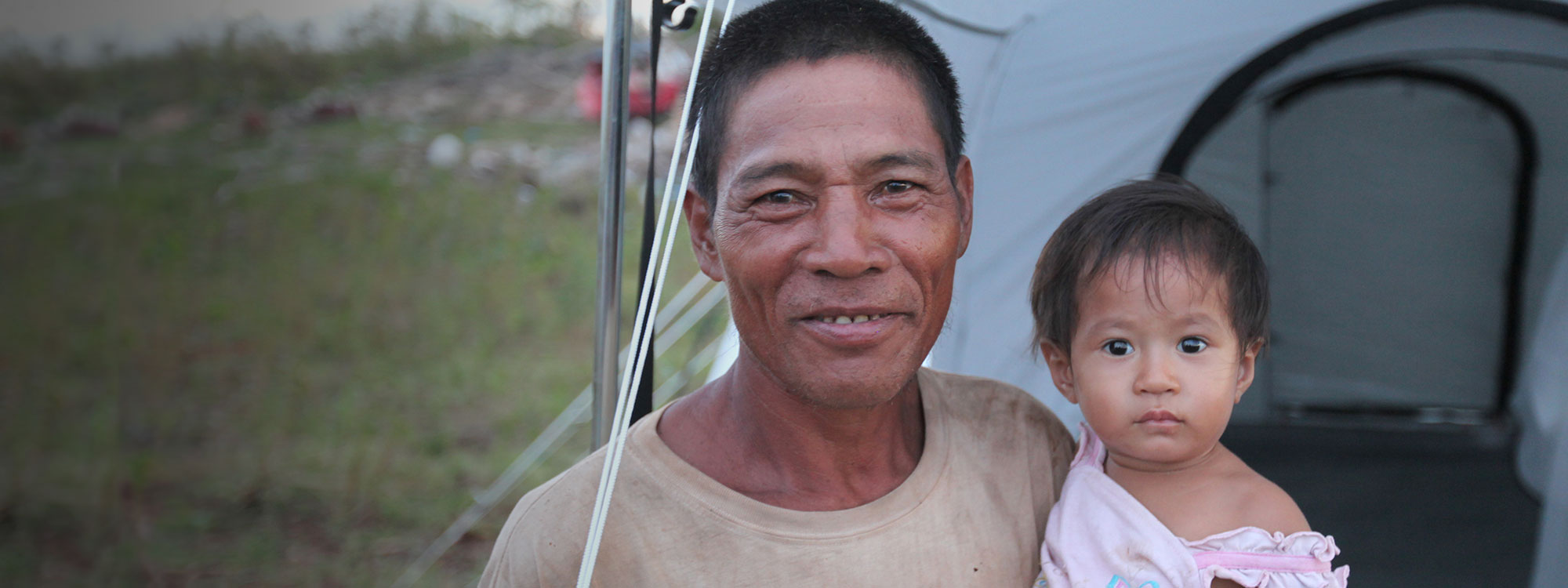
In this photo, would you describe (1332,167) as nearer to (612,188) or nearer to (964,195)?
(964,195)

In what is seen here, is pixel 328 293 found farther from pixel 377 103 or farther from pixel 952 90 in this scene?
pixel 952 90

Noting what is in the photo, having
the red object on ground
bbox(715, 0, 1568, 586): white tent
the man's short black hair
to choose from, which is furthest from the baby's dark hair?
the red object on ground

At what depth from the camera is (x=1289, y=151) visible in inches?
169

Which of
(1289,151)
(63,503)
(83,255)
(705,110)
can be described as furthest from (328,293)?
(705,110)

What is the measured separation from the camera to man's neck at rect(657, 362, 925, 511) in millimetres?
1396

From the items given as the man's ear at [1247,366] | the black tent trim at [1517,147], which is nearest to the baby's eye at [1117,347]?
the man's ear at [1247,366]

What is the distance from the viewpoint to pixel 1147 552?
4.52 feet

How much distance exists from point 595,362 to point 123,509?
13.4ft

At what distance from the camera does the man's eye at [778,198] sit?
1.33 metres

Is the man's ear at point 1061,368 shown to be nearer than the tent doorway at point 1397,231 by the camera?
Yes

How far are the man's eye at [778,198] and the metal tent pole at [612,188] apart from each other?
49 centimetres

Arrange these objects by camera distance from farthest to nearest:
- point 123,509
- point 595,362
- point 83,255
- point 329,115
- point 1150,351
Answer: point 329,115
point 83,255
point 123,509
point 595,362
point 1150,351

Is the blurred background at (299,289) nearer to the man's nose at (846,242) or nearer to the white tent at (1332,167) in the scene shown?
the white tent at (1332,167)

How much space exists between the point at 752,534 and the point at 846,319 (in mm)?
284
